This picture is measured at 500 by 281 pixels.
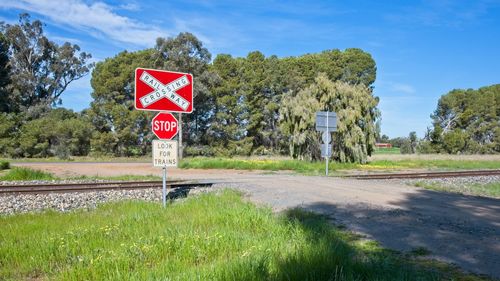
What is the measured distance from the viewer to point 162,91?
1110cm

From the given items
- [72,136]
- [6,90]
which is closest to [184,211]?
[72,136]

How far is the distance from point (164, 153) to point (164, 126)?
718 millimetres

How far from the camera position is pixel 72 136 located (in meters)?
49.6

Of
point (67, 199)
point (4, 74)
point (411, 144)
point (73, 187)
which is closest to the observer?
point (67, 199)

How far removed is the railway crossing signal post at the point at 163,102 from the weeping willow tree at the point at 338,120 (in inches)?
924

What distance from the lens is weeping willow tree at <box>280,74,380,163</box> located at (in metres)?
33.4

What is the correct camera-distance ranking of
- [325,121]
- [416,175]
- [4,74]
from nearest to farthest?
[416,175] < [325,121] < [4,74]

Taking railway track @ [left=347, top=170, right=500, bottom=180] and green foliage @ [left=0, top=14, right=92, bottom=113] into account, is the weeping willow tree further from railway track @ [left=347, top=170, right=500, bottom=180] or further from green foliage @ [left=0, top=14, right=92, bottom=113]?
green foliage @ [left=0, top=14, right=92, bottom=113]

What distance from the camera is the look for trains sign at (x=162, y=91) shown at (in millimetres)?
10828

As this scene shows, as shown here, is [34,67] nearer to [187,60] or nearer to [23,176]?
[187,60]

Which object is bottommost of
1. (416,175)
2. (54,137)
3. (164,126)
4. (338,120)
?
(416,175)

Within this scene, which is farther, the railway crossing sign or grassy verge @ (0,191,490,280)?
the railway crossing sign

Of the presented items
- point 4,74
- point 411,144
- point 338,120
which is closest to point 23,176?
point 338,120

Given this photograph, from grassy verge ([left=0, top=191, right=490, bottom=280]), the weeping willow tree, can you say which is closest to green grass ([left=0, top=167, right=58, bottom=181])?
grassy verge ([left=0, top=191, right=490, bottom=280])
